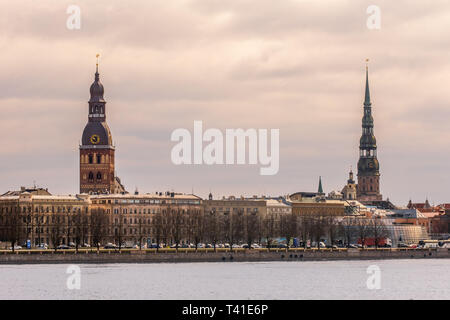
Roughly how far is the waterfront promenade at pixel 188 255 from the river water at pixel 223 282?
3079 mm

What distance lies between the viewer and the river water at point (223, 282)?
290 ft

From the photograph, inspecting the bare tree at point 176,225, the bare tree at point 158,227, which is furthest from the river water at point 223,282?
the bare tree at point 158,227

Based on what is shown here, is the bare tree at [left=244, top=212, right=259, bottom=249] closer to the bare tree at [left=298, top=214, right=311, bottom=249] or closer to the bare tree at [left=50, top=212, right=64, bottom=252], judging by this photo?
the bare tree at [left=298, top=214, right=311, bottom=249]

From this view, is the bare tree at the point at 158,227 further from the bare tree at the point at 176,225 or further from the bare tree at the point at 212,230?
the bare tree at the point at 212,230

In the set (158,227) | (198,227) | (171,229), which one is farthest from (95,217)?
(198,227)

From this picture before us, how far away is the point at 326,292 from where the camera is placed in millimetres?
91188

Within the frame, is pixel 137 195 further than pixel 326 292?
Yes

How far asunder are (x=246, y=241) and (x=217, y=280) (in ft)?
223

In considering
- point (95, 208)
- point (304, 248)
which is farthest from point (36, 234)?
point (304, 248)

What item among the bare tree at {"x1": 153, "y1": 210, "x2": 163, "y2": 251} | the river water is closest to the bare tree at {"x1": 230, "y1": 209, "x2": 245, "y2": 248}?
the bare tree at {"x1": 153, "y1": 210, "x2": 163, "y2": 251}

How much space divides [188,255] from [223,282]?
41.6m
